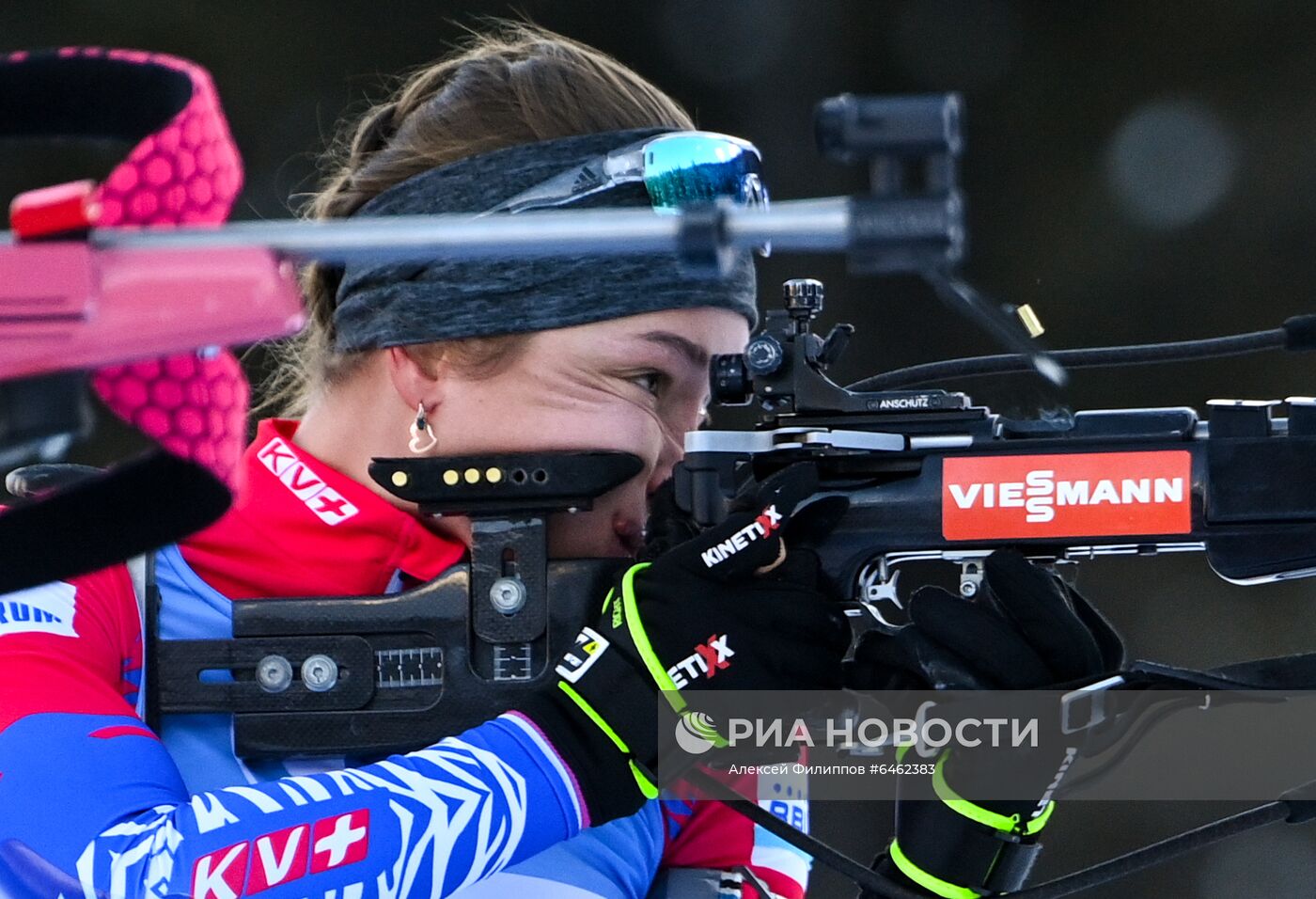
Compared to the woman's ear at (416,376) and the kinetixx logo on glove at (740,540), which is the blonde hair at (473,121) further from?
the kinetixx logo on glove at (740,540)

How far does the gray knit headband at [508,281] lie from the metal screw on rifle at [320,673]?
0.26 meters

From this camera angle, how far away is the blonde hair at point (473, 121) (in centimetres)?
134

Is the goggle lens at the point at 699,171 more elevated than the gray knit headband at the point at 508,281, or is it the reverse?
the goggle lens at the point at 699,171

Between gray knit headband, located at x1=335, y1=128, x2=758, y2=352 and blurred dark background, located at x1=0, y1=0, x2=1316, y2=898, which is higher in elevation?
Result: gray knit headband, located at x1=335, y1=128, x2=758, y2=352

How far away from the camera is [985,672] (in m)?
1.11

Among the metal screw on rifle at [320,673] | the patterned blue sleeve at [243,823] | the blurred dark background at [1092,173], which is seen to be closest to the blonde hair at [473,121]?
the metal screw on rifle at [320,673]

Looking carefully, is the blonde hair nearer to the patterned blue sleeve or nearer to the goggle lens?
the goggle lens

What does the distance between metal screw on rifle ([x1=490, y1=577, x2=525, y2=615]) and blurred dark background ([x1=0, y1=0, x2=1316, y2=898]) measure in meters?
1.59

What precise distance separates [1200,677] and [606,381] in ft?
1.59

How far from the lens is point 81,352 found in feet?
1.92

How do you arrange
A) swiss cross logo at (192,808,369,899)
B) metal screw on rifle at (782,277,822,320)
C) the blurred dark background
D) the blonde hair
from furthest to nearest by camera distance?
the blurred dark background, the blonde hair, metal screw on rifle at (782,277,822,320), swiss cross logo at (192,808,369,899)

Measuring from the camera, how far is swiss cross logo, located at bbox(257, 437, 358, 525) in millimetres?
1255

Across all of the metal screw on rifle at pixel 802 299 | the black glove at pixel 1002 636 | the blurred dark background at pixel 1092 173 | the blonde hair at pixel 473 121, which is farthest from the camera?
the blurred dark background at pixel 1092 173

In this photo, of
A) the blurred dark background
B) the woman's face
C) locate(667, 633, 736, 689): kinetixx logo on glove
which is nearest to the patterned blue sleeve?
locate(667, 633, 736, 689): kinetixx logo on glove
